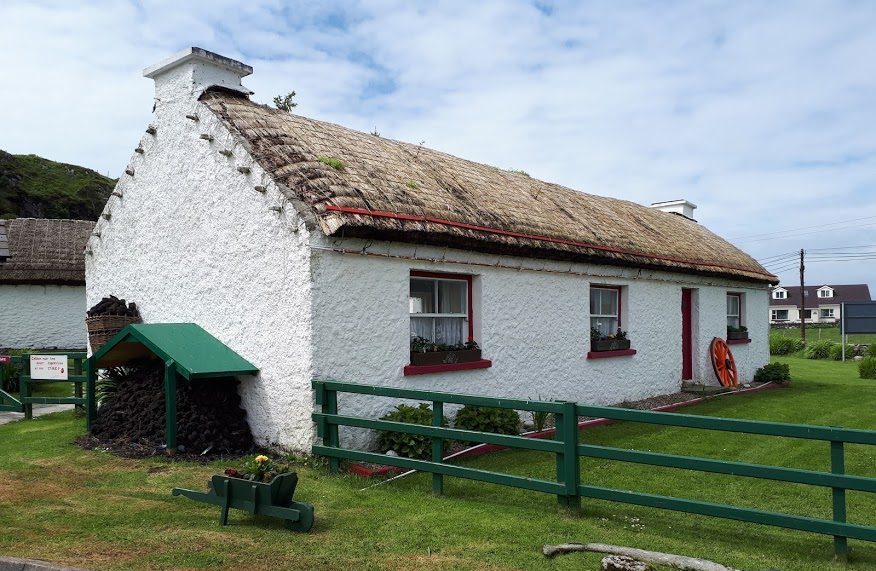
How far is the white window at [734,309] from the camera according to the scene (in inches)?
728

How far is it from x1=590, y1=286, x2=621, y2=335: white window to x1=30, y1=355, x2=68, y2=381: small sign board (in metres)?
8.89

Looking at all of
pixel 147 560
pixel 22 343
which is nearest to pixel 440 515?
pixel 147 560

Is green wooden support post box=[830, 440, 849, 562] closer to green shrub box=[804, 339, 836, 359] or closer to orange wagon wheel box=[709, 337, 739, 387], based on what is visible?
orange wagon wheel box=[709, 337, 739, 387]

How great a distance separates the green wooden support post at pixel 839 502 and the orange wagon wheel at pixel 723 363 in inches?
464

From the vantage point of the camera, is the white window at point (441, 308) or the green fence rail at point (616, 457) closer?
the green fence rail at point (616, 457)

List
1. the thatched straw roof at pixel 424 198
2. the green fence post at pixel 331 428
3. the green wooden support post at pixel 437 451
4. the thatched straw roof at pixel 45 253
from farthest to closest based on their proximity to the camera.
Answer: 1. the thatched straw roof at pixel 45 253
2. the thatched straw roof at pixel 424 198
3. the green fence post at pixel 331 428
4. the green wooden support post at pixel 437 451

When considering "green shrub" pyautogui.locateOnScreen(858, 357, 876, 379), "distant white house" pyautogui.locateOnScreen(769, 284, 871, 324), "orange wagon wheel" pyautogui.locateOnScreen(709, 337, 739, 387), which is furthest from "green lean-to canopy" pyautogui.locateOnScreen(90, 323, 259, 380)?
"distant white house" pyautogui.locateOnScreen(769, 284, 871, 324)

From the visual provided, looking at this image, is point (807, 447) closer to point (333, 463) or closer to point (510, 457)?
point (510, 457)

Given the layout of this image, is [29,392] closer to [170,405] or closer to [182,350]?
[182,350]

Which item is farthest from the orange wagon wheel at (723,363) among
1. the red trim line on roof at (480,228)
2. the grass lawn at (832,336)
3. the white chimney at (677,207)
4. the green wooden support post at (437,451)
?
the grass lawn at (832,336)

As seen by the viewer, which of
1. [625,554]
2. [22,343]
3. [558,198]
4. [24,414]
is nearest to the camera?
[625,554]

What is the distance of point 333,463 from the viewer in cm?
768

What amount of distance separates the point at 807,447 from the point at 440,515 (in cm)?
594

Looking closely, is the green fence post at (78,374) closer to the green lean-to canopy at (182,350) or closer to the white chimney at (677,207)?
the green lean-to canopy at (182,350)
